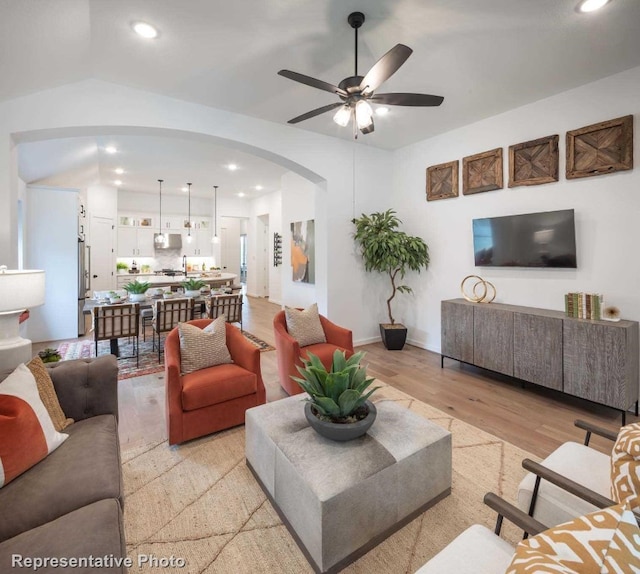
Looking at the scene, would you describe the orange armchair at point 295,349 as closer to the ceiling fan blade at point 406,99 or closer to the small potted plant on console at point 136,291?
the ceiling fan blade at point 406,99

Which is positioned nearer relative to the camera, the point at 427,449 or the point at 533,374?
the point at 427,449

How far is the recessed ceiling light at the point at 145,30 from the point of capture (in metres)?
2.37

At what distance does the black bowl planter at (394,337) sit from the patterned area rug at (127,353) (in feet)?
5.67

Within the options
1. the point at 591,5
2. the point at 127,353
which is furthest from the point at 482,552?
the point at 127,353

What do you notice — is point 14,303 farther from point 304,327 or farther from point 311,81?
point 311,81

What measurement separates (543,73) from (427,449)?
3.51 metres

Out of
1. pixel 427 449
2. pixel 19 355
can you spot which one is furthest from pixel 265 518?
pixel 19 355

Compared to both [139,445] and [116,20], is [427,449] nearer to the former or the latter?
[139,445]

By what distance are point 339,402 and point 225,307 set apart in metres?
3.79

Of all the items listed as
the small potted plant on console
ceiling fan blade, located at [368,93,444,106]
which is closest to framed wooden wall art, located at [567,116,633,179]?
ceiling fan blade, located at [368,93,444,106]

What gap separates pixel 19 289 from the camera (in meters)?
2.05

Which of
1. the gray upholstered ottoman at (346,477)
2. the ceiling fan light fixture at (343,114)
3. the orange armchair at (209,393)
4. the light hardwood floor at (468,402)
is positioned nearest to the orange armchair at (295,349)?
the light hardwood floor at (468,402)

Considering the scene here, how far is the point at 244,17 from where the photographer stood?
90.8 inches

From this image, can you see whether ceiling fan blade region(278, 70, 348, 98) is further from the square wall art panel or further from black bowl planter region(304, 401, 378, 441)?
the square wall art panel
